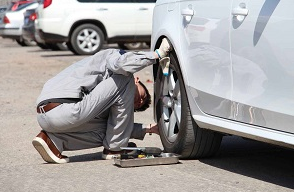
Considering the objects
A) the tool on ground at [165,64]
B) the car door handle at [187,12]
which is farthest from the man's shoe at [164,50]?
the car door handle at [187,12]

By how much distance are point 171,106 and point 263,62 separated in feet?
4.83

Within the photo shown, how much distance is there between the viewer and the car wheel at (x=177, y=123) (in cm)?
600

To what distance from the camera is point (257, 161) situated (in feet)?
20.5

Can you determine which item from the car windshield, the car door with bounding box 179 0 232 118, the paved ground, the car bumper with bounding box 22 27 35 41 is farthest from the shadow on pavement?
the car windshield

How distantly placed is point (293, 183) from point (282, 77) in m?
0.91

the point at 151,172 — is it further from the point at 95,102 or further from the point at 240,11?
the point at 240,11

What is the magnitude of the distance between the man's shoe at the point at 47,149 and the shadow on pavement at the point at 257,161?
1.07 m

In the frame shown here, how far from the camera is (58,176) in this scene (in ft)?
19.0

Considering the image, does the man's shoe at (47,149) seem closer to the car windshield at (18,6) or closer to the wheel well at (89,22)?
the wheel well at (89,22)

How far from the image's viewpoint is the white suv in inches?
778

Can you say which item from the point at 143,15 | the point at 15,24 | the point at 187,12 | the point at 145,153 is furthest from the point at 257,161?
the point at 15,24

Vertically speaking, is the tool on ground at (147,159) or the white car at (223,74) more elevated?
the white car at (223,74)

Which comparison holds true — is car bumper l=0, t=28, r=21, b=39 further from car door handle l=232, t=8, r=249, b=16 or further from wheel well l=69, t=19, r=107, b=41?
car door handle l=232, t=8, r=249, b=16

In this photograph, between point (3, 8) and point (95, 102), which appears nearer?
point (95, 102)
